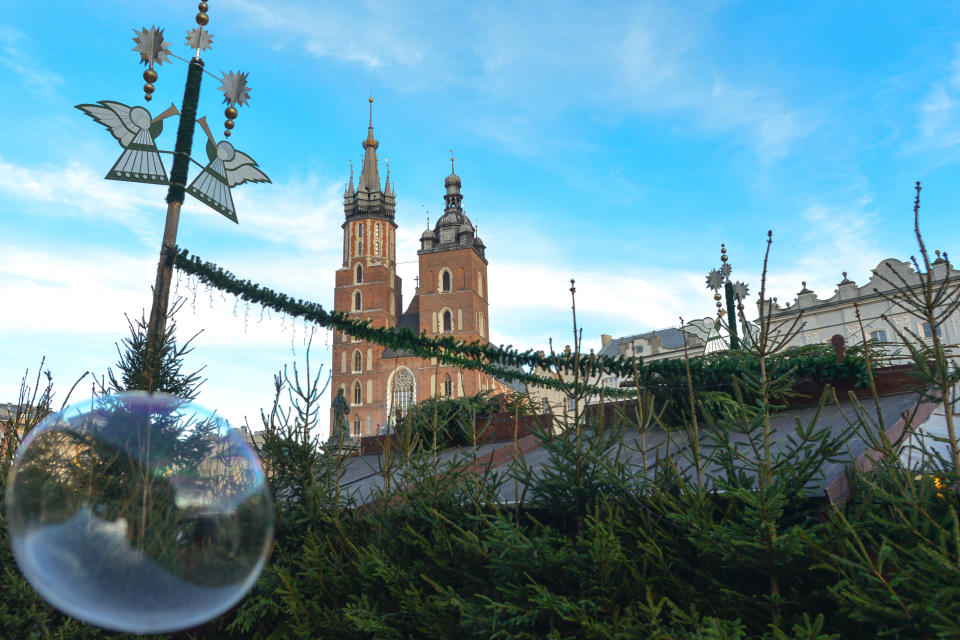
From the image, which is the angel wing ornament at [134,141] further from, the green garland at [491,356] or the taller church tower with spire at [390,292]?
the taller church tower with spire at [390,292]

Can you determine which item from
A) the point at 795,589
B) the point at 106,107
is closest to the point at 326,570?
the point at 795,589

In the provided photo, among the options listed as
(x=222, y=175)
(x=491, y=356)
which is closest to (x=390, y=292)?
(x=222, y=175)

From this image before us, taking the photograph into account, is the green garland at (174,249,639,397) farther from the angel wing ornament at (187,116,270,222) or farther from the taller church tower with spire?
the taller church tower with spire

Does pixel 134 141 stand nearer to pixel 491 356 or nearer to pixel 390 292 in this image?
pixel 491 356

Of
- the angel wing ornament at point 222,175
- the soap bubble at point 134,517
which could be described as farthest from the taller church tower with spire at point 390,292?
the soap bubble at point 134,517

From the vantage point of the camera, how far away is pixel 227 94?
8281 millimetres

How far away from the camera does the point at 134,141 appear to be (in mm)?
7516

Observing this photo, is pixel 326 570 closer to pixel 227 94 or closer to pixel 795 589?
pixel 795 589

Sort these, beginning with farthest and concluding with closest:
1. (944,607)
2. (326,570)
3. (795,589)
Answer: (326,570) < (795,589) < (944,607)

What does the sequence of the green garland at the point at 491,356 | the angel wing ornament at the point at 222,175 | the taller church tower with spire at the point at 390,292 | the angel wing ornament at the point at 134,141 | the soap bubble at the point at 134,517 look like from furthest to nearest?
the taller church tower with spire at the point at 390,292, the angel wing ornament at the point at 222,175, the angel wing ornament at the point at 134,141, the green garland at the point at 491,356, the soap bubble at the point at 134,517

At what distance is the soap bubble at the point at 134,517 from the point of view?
392 cm

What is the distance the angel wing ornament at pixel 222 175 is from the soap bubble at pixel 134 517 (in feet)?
12.6

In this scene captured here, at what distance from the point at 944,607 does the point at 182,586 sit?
4.28 m

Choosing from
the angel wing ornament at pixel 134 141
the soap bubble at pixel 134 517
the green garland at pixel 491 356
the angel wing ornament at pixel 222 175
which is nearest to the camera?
the soap bubble at pixel 134 517
